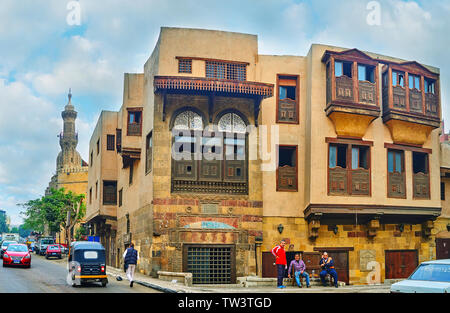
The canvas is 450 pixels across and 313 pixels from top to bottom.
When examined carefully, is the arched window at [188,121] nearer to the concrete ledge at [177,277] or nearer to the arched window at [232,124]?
the arched window at [232,124]

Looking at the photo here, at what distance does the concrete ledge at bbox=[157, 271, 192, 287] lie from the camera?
2364 cm

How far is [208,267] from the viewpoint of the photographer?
25.9m

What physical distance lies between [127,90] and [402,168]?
15717mm

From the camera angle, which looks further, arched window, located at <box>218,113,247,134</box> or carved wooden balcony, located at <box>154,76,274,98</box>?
arched window, located at <box>218,113,247,134</box>

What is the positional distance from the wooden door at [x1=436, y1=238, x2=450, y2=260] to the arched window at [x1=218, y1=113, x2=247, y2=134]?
13265 millimetres

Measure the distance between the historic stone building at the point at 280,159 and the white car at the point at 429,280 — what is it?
442 inches

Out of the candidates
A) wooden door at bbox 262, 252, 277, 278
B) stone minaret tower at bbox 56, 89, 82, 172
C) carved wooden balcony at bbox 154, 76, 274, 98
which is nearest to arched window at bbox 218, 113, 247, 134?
carved wooden balcony at bbox 154, 76, 274, 98

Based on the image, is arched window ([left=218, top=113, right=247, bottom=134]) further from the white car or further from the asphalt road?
the white car

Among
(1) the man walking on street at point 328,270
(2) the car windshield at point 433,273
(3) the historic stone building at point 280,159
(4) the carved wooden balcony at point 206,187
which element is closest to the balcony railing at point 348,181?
(3) the historic stone building at point 280,159

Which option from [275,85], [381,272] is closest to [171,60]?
[275,85]

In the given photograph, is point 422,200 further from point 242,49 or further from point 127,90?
point 127,90

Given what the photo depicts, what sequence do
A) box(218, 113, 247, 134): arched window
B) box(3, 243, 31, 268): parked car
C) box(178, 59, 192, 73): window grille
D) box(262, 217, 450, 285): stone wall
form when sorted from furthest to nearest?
box(3, 243, 31, 268): parked car, box(262, 217, 450, 285): stone wall, box(178, 59, 192, 73): window grille, box(218, 113, 247, 134): arched window

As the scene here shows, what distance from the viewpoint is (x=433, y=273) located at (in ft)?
49.5

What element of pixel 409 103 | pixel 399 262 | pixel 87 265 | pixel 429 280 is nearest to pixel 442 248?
pixel 399 262
